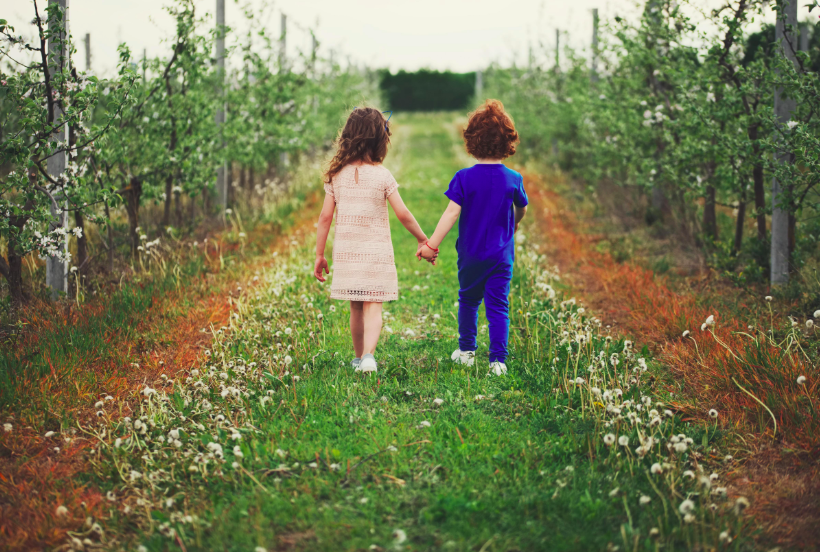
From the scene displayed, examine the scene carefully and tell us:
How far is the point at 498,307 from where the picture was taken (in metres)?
4.15

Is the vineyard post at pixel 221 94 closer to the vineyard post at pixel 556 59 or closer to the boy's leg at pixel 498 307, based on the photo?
the boy's leg at pixel 498 307

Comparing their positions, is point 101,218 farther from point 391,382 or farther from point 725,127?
point 725,127

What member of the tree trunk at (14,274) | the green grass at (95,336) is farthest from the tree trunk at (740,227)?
the tree trunk at (14,274)

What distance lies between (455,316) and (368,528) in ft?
9.97

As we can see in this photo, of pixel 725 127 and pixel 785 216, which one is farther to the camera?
pixel 725 127

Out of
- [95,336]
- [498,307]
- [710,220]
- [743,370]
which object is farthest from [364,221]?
[710,220]

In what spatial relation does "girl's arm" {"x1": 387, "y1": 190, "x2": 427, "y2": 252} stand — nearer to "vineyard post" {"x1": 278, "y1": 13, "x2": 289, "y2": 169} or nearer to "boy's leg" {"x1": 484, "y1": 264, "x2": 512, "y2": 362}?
"boy's leg" {"x1": 484, "y1": 264, "x2": 512, "y2": 362}

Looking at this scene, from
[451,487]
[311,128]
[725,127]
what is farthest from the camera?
[311,128]

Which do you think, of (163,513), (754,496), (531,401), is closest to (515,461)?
(531,401)

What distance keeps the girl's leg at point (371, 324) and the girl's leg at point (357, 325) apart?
43mm

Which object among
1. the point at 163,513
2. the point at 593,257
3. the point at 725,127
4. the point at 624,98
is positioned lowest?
the point at 163,513

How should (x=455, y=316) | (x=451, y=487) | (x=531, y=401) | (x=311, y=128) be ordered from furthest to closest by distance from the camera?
(x=311, y=128) < (x=455, y=316) < (x=531, y=401) < (x=451, y=487)

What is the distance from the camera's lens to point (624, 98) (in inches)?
344

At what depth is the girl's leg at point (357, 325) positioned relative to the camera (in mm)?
4109
